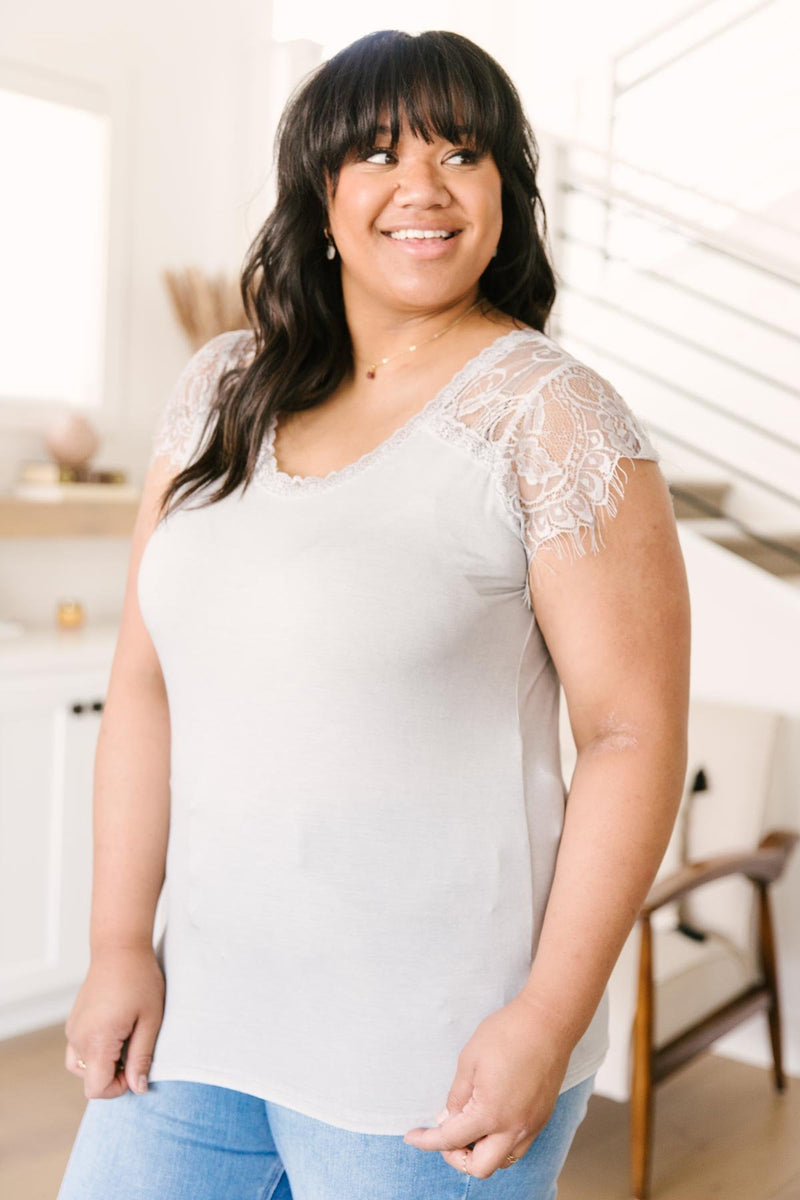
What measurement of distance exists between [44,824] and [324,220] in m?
2.32

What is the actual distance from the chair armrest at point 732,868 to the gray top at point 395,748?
1413mm

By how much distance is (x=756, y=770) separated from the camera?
10.1ft

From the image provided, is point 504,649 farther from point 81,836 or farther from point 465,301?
point 81,836

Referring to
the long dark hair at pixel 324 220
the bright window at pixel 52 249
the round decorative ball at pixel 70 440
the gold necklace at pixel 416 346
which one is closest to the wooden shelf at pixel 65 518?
the round decorative ball at pixel 70 440

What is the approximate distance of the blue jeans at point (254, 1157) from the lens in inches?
37.6

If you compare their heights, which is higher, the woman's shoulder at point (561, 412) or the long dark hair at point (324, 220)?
the long dark hair at point (324, 220)

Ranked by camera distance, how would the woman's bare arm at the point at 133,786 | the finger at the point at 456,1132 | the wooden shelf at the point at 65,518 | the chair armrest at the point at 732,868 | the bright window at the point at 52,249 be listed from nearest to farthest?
1. the finger at the point at 456,1132
2. the woman's bare arm at the point at 133,786
3. the chair armrest at the point at 732,868
4. the wooden shelf at the point at 65,518
5. the bright window at the point at 52,249

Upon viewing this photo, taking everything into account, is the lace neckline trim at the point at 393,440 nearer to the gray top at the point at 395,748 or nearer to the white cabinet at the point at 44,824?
the gray top at the point at 395,748

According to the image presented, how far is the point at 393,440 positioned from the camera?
1007 millimetres

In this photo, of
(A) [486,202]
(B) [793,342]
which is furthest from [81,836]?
(B) [793,342]

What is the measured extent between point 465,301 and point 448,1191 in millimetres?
706

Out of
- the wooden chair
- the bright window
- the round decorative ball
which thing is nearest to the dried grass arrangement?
the bright window

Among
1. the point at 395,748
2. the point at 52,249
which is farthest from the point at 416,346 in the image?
the point at 52,249

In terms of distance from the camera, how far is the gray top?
95cm
